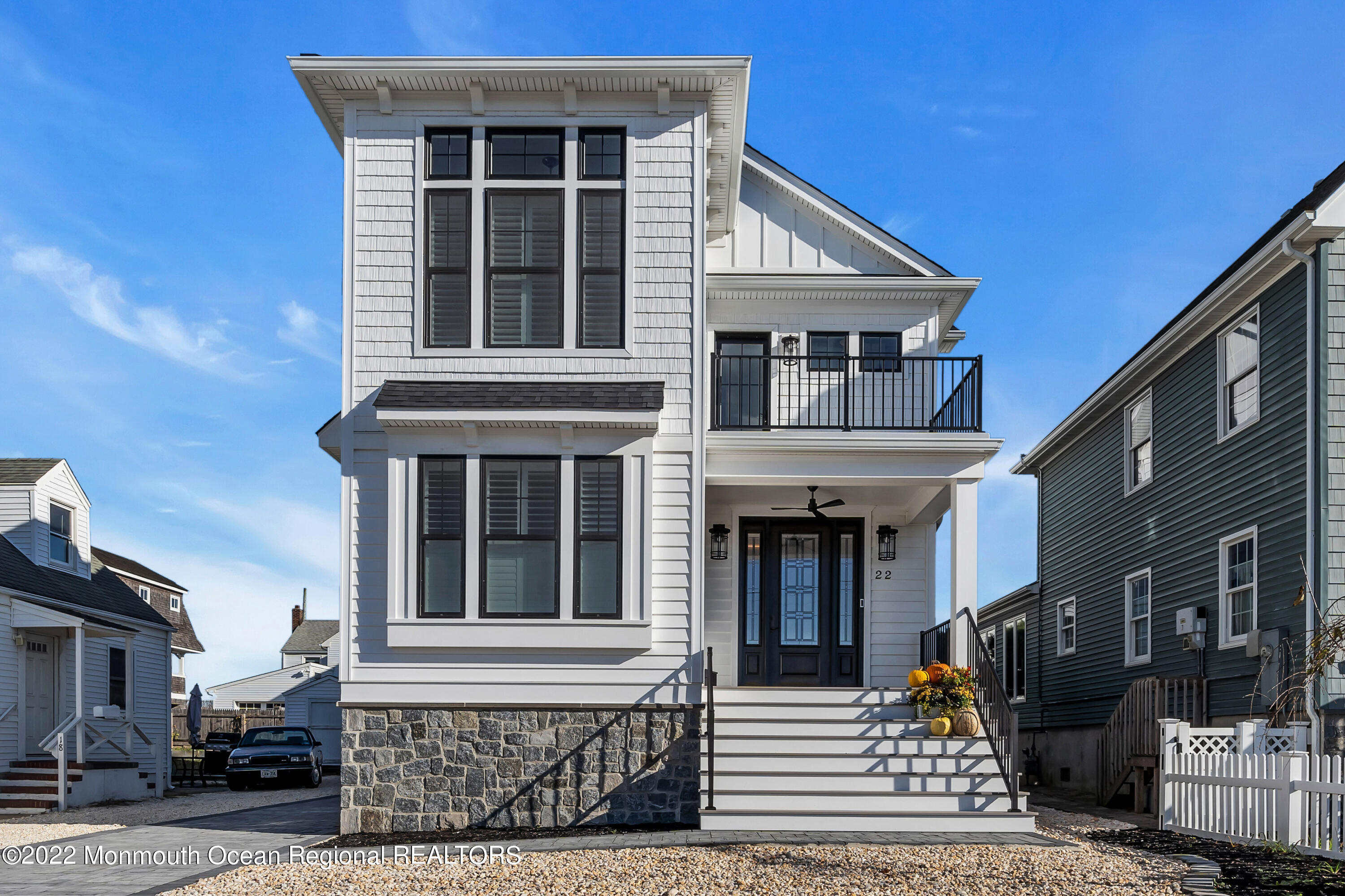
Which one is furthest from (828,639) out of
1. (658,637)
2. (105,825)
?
(105,825)

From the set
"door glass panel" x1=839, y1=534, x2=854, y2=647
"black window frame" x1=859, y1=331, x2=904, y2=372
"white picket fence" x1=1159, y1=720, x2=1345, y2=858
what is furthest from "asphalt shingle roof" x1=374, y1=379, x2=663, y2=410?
"white picket fence" x1=1159, y1=720, x2=1345, y2=858

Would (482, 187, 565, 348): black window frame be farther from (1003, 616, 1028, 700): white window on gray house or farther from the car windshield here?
(1003, 616, 1028, 700): white window on gray house

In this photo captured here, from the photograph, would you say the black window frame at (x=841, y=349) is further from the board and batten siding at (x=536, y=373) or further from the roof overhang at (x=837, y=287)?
the board and batten siding at (x=536, y=373)

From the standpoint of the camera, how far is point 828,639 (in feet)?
48.3

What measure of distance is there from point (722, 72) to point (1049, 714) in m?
14.9

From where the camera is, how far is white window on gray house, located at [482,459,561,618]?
1193 centimetres

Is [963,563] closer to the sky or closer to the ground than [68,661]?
closer to the sky

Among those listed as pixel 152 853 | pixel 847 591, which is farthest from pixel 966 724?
pixel 152 853

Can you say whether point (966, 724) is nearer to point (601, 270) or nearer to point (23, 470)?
point (601, 270)

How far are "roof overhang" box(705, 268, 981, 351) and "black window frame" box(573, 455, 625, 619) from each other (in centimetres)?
351

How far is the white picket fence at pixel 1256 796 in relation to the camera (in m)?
9.59

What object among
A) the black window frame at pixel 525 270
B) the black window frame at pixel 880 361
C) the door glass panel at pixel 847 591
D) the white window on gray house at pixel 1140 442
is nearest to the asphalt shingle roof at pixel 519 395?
the black window frame at pixel 525 270

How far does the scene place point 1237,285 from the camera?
13.7m

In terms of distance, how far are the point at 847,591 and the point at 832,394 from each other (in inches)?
99.3
